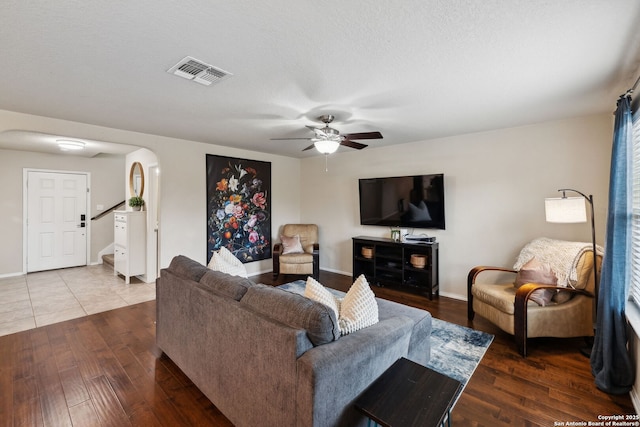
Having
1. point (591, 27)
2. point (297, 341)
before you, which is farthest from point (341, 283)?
point (591, 27)

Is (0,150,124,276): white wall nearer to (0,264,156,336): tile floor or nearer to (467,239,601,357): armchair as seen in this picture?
(0,264,156,336): tile floor

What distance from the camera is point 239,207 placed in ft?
16.7

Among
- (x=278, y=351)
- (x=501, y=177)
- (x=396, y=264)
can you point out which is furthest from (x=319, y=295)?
(x=501, y=177)

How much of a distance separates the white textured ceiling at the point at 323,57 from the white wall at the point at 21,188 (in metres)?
3.32

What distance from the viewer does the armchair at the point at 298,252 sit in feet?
16.0

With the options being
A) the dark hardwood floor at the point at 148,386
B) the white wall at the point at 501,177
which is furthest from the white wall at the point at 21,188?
the white wall at the point at 501,177

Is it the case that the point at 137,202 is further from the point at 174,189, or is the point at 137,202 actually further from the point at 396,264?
the point at 396,264

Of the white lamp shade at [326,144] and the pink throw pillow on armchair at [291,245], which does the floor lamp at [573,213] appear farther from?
the pink throw pillow on armchair at [291,245]

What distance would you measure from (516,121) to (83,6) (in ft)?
13.2

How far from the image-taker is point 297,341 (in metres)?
1.30

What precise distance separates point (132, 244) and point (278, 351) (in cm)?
448

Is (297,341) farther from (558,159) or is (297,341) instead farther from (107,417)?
(558,159)

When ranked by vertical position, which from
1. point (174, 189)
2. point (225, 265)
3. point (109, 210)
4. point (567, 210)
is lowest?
point (225, 265)

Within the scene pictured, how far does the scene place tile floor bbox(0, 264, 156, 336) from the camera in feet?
10.9
